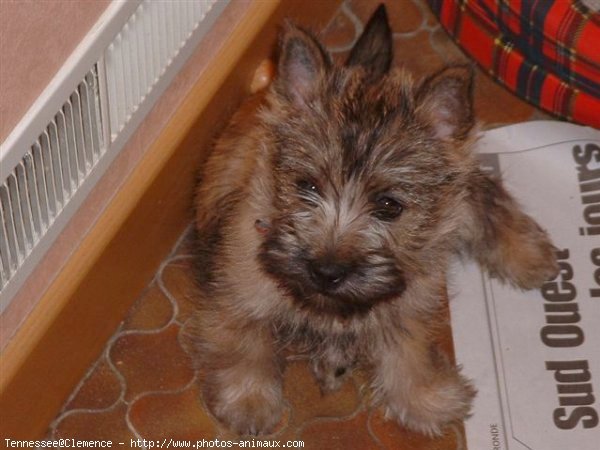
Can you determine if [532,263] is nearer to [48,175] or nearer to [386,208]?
[386,208]

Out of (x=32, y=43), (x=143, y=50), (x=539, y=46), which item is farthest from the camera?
(x=539, y=46)

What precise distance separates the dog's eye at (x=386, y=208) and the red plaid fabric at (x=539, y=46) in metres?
0.80

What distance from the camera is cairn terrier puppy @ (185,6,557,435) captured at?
199 centimetres

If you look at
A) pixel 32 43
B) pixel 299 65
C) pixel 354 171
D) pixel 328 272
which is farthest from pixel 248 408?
pixel 32 43

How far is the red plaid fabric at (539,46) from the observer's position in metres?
2.50

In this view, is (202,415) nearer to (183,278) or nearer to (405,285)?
(183,278)

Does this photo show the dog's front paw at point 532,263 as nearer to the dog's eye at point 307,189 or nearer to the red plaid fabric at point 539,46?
the red plaid fabric at point 539,46

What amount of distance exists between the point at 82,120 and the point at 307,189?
457 millimetres

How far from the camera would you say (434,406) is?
2432 millimetres

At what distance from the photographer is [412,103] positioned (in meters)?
2.02

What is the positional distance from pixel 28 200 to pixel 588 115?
1486 mm

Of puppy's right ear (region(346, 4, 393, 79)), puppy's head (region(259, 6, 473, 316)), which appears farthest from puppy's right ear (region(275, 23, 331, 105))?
puppy's right ear (region(346, 4, 393, 79))

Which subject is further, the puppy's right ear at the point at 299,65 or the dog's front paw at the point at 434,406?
the dog's front paw at the point at 434,406

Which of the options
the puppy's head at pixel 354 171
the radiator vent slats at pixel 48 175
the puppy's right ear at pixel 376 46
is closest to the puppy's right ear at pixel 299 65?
the puppy's head at pixel 354 171
